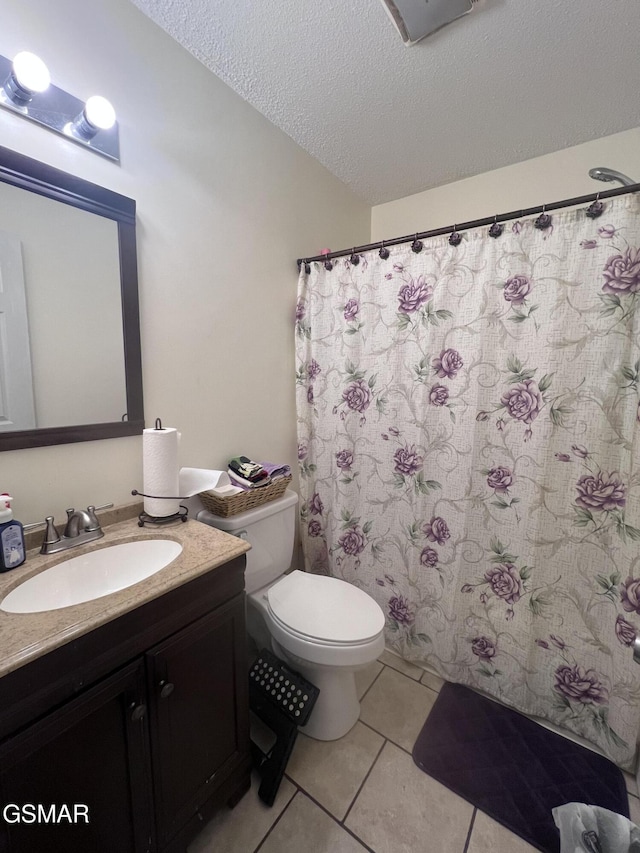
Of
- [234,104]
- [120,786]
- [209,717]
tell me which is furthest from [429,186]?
[120,786]

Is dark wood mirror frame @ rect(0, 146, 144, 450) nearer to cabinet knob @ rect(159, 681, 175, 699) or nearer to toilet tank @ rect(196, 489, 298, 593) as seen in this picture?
toilet tank @ rect(196, 489, 298, 593)

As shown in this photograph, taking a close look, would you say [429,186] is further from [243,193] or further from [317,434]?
[317,434]

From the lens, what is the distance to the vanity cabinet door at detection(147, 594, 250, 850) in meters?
0.82

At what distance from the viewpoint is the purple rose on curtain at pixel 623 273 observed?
1077 millimetres

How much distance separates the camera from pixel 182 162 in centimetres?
125

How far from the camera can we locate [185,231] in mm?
1278

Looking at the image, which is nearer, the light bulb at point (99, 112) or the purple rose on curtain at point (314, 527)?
the light bulb at point (99, 112)

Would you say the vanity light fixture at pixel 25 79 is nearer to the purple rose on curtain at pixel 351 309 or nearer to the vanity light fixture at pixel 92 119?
the vanity light fixture at pixel 92 119

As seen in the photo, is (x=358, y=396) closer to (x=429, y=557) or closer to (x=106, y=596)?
(x=429, y=557)

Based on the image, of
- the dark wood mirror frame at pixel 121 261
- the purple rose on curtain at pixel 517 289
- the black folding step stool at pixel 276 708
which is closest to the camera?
the dark wood mirror frame at pixel 121 261

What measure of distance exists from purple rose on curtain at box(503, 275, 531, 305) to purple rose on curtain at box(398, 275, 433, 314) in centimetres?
28

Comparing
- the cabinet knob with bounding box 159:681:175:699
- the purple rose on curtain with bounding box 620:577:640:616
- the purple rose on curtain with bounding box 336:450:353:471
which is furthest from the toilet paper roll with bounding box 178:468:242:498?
the purple rose on curtain with bounding box 620:577:640:616

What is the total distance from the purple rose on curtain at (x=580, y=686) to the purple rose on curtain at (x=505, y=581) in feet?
0.97

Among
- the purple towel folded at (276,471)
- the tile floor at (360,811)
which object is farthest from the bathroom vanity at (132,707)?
the purple towel folded at (276,471)
